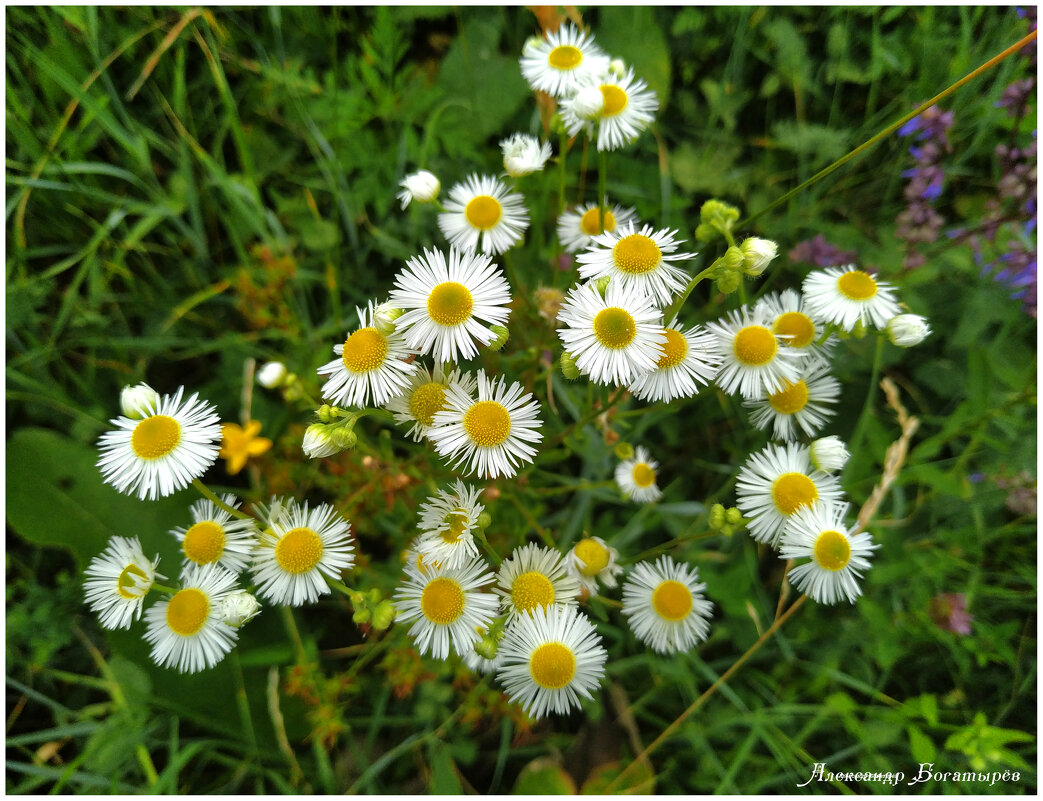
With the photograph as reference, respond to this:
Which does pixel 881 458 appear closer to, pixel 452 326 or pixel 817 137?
pixel 817 137

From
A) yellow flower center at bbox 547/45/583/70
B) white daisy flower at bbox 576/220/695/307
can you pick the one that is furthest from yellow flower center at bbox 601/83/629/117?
white daisy flower at bbox 576/220/695/307

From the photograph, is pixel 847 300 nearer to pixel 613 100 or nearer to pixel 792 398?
pixel 792 398

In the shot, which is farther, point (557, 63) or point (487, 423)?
point (557, 63)

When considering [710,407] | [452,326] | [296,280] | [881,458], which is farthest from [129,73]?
[881,458]

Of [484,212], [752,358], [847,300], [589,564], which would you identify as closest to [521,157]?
[484,212]

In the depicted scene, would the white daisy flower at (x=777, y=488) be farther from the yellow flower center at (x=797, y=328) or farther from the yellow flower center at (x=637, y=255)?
the yellow flower center at (x=637, y=255)

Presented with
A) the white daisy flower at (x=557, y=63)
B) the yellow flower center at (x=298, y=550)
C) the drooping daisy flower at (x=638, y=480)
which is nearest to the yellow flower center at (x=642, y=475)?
the drooping daisy flower at (x=638, y=480)
